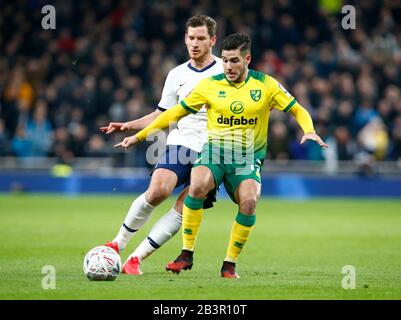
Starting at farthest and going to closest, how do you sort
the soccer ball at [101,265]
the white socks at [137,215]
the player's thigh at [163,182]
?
the white socks at [137,215], the player's thigh at [163,182], the soccer ball at [101,265]

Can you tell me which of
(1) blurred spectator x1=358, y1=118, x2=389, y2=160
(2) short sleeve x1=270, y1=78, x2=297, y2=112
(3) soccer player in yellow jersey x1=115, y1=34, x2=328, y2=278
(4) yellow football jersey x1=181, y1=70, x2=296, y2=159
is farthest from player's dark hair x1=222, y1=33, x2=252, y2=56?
(1) blurred spectator x1=358, y1=118, x2=389, y2=160

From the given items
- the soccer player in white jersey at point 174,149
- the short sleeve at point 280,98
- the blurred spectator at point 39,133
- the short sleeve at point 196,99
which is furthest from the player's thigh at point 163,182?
the blurred spectator at point 39,133

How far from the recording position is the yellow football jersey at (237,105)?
9375 mm

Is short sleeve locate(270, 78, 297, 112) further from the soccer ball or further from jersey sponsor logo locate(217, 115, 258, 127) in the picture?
the soccer ball

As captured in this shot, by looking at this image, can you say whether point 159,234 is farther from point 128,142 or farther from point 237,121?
point 237,121

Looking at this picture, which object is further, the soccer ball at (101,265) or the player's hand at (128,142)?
the player's hand at (128,142)

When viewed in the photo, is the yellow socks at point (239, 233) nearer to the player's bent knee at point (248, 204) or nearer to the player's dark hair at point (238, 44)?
the player's bent knee at point (248, 204)

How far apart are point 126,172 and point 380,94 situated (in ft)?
21.8

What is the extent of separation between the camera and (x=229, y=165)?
9.38 meters

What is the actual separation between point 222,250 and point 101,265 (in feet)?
12.4

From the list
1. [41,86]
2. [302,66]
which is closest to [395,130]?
[302,66]

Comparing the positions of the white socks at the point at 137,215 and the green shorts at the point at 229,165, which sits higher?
the green shorts at the point at 229,165
